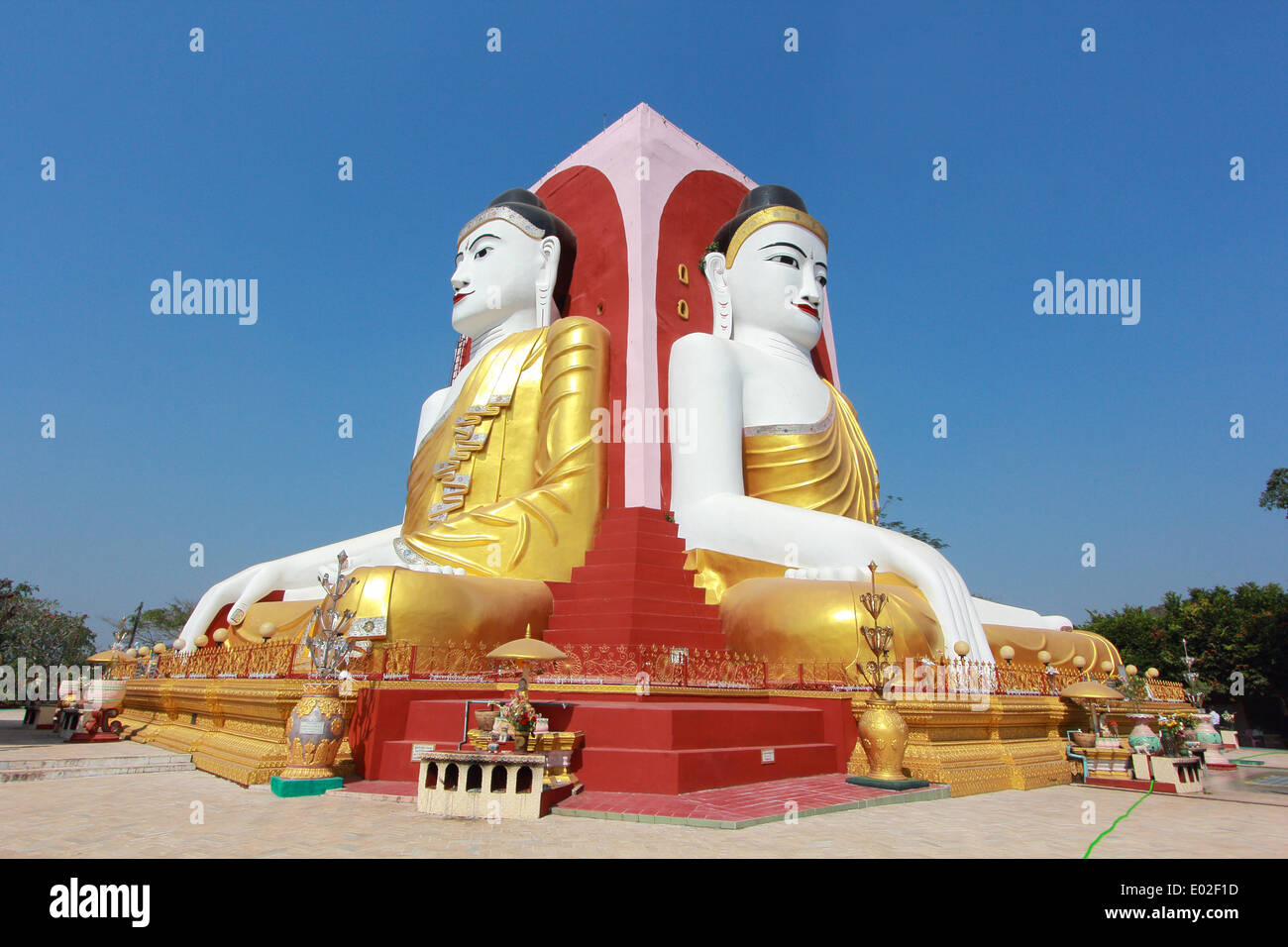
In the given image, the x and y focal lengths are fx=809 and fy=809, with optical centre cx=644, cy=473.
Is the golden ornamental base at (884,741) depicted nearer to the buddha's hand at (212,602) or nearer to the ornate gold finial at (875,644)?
the ornate gold finial at (875,644)

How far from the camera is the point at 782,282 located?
38.9ft

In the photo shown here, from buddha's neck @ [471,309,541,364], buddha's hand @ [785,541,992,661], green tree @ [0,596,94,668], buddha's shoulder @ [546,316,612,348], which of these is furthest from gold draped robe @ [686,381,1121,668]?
green tree @ [0,596,94,668]

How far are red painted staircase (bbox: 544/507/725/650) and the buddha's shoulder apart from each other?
8.36 ft

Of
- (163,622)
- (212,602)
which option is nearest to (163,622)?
(163,622)

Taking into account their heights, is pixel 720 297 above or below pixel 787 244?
below

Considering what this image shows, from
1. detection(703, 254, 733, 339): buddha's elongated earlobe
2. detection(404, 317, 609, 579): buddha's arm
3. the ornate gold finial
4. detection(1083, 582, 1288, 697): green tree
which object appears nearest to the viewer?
the ornate gold finial

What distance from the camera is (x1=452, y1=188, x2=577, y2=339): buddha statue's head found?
12.7 m

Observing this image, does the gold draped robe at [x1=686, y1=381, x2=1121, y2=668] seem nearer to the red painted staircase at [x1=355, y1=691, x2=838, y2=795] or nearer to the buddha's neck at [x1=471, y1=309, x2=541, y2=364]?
the red painted staircase at [x1=355, y1=691, x2=838, y2=795]

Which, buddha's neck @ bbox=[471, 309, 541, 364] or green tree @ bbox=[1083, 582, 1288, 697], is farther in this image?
green tree @ bbox=[1083, 582, 1288, 697]

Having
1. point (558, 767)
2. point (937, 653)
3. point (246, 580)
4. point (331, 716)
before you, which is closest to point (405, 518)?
point (246, 580)

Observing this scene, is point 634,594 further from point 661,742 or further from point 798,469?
point 661,742

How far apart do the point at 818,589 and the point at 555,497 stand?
11.8ft

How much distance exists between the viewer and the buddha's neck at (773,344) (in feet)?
39.1

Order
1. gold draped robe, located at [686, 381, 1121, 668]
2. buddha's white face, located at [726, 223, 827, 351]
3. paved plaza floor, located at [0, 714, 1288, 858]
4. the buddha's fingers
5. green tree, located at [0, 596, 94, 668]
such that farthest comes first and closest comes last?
green tree, located at [0, 596, 94, 668]
buddha's white face, located at [726, 223, 827, 351]
the buddha's fingers
gold draped robe, located at [686, 381, 1121, 668]
paved plaza floor, located at [0, 714, 1288, 858]
